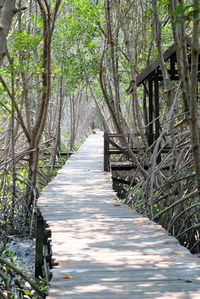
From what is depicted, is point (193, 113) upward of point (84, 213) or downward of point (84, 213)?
upward

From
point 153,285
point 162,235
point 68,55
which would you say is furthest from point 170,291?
point 68,55

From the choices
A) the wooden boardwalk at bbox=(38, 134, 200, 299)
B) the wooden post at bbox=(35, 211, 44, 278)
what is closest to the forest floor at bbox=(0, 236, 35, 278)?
the wooden post at bbox=(35, 211, 44, 278)

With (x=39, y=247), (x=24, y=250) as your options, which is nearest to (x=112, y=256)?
(x=39, y=247)

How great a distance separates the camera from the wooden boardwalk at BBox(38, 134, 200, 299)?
2631mm

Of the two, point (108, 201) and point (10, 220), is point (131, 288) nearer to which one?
point (108, 201)

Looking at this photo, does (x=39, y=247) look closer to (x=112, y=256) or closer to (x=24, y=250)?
(x=24, y=250)

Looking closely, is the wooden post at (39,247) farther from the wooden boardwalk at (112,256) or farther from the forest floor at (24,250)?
the wooden boardwalk at (112,256)

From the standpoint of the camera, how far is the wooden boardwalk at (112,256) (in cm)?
263

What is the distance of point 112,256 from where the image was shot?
10.9 feet

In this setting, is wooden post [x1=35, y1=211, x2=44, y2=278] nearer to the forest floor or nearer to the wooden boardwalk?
Answer: the forest floor

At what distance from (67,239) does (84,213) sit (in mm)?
1187

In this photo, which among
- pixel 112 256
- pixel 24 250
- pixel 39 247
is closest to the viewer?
pixel 112 256

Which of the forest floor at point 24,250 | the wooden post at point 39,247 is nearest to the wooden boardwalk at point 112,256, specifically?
the wooden post at point 39,247

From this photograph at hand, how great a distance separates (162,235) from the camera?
156 inches
